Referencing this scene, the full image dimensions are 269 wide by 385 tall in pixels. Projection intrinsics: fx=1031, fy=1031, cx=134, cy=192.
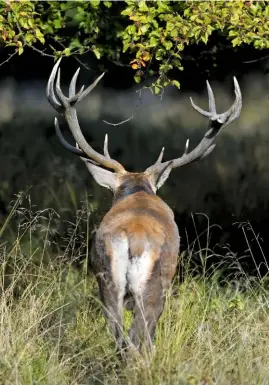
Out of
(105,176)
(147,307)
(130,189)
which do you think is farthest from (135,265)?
(105,176)

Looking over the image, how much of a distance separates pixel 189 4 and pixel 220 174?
178 inches

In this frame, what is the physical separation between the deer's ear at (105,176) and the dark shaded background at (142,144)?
292cm

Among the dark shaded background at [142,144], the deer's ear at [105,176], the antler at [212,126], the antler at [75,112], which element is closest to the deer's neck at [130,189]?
the deer's ear at [105,176]

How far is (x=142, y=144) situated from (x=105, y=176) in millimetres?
4919

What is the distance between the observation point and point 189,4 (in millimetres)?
7297

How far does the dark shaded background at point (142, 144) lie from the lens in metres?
10.3

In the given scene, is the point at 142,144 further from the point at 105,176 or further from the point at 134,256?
the point at 134,256

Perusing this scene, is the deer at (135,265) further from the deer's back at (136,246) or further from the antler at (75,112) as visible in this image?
the antler at (75,112)

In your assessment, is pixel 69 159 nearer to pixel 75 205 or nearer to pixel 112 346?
pixel 75 205

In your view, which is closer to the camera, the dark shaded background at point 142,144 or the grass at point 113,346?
the grass at point 113,346

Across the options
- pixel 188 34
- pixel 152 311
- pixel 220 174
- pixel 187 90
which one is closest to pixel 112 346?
pixel 152 311

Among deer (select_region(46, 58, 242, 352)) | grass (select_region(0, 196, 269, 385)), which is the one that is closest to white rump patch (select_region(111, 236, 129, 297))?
deer (select_region(46, 58, 242, 352))

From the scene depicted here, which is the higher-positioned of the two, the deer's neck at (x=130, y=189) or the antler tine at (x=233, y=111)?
the antler tine at (x=233, y=111)

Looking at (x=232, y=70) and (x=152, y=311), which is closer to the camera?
(x=152, y=311)
